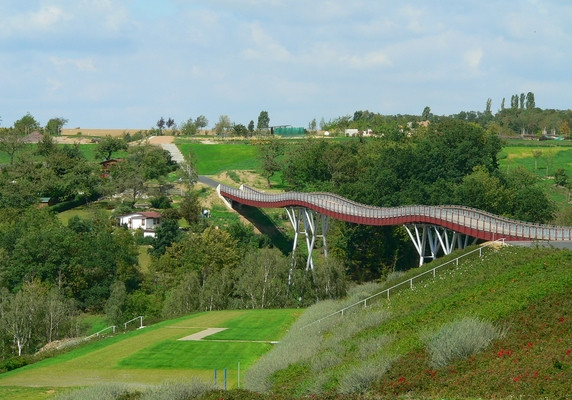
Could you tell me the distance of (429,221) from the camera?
265ft

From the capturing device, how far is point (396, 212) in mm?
85625

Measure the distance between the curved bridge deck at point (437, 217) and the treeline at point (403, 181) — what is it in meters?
7.07

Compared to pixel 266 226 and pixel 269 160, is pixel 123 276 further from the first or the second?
pixel 269 160

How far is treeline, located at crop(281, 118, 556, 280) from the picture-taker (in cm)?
10488

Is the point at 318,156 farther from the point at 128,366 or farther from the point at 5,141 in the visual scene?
the point at 128,366

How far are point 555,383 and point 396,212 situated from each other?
54321 millimetres

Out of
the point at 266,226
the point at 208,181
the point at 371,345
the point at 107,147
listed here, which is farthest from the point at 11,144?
the point at 371,345

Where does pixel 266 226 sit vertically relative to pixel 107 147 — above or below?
below

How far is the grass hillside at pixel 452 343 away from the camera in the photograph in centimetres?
3388

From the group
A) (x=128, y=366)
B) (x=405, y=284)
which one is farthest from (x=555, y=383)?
(x=405, y=284)

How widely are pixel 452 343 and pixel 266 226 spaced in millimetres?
86982

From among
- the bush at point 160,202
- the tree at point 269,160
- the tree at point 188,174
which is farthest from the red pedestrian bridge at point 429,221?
the tree at point 269,160

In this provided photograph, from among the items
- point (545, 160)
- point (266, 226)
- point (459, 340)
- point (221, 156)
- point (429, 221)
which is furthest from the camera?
point (221, 156)

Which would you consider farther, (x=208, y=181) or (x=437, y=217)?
(x=208, y=181)
